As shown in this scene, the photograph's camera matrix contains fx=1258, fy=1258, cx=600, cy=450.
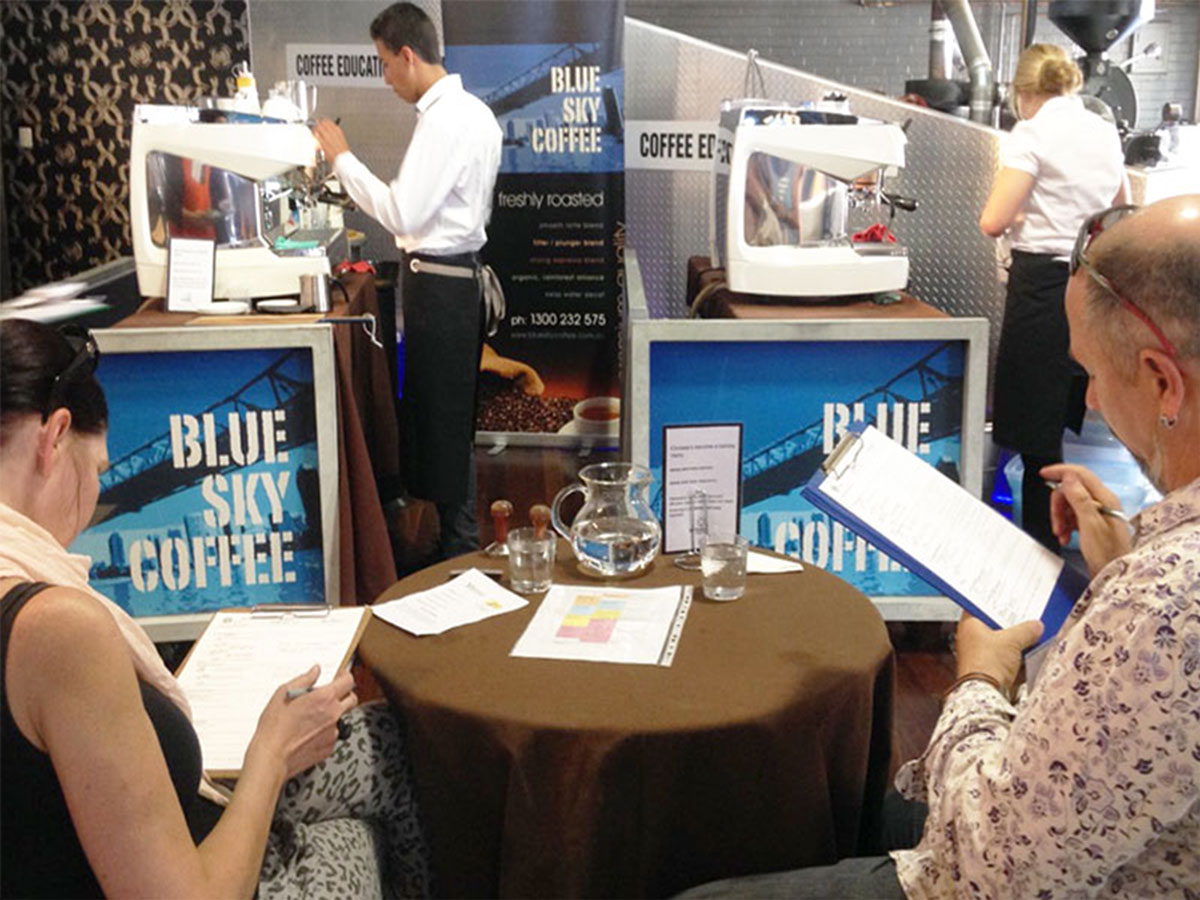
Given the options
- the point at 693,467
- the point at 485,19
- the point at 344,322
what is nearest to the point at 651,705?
the point at 693,467

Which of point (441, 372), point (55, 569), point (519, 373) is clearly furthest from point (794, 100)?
point (55, 569)

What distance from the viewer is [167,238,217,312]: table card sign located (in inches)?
134

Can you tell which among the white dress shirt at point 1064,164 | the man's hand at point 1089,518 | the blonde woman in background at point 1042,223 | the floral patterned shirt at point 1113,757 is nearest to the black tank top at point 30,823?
the floral patterned shirt at point 1113,757

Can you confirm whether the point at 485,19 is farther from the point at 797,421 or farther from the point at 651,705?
the point at 651,705

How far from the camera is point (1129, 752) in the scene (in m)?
1.12

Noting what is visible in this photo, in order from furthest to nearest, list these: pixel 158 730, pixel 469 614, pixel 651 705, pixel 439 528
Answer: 1. pixel 439 528
2. pixel 469 614
3. pixel 651 705
4. pixel 158 730

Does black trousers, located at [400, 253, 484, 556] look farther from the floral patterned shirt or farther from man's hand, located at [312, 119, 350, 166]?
the floral patterned shirt

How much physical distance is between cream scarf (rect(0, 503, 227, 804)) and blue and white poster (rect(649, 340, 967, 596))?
1.82m

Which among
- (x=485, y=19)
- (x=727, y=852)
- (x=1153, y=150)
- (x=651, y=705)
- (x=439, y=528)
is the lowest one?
(x=439, y=528)

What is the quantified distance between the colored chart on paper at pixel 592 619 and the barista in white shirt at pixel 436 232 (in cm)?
210

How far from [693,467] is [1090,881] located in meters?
1.25

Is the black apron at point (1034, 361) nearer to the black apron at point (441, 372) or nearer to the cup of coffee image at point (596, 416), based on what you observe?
the black apron at point (441, 372)

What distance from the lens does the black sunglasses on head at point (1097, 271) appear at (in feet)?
4.11

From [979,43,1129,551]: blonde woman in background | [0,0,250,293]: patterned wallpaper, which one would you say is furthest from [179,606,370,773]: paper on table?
[0,0,250,293]: patterned wallpaper
